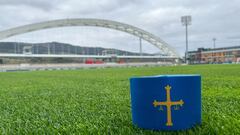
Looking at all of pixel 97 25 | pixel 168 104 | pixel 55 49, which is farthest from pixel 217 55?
pixel 168 104

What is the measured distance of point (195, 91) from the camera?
2248 millimetres

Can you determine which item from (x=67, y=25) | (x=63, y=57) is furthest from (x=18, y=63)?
(x=67, y=25)

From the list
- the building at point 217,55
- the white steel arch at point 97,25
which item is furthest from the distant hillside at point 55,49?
the building at point 217,55

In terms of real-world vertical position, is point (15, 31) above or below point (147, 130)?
above

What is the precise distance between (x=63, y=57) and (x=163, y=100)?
295ft

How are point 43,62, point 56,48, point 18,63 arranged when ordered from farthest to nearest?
1. point 56,48
2. point 43,62
3. point 18,63

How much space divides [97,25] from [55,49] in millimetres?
15901

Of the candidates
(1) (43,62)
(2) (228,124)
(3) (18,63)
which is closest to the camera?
(2) (228,124)

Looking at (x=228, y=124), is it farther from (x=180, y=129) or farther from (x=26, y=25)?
(x=26, y=25)

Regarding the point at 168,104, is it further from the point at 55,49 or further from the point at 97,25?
the point at 97,25

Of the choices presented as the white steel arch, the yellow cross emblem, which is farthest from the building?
the yellow cross emblem

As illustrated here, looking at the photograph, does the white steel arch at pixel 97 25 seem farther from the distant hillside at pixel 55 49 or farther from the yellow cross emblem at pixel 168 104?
the yellow cross emblem at pixel 168 104

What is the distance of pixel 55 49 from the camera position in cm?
9275

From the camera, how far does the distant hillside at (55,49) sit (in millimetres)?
83812
